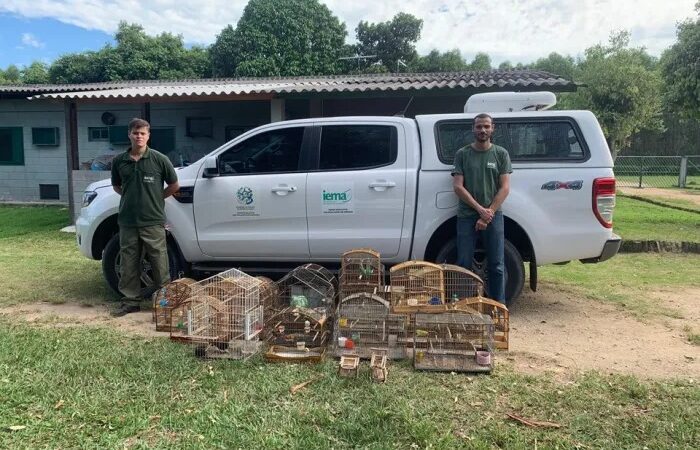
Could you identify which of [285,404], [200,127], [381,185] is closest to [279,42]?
[200,127]

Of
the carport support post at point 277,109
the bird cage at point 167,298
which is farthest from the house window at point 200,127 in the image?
the bird cage at point 167,298

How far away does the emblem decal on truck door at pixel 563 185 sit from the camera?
16.1ft

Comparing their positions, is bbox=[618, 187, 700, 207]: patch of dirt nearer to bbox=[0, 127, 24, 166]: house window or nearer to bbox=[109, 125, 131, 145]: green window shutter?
bbox=[109, 125, 131, 145]: green window shutter

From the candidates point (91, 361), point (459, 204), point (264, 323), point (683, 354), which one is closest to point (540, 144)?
point (459, 204)

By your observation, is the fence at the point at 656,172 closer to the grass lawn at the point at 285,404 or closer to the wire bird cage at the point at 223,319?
the grass lawn at the point at 285,404

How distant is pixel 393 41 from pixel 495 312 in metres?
39.7

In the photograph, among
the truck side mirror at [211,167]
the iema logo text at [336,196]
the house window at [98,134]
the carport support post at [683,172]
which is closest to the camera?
the iema logo text at [336,196]

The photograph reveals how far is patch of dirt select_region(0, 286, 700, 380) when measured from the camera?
403cm

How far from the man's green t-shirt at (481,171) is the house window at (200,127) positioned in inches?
387

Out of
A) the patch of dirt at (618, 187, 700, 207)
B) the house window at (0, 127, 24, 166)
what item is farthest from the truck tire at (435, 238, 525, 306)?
the house window at (0, 127, 24, 166)

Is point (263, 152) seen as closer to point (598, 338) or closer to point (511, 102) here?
point (511, 102)

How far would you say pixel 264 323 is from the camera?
450 centimetres

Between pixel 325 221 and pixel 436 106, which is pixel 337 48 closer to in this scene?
pixel 436 106

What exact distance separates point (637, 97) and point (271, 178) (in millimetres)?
23222
